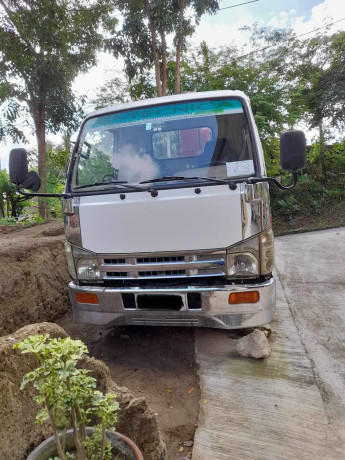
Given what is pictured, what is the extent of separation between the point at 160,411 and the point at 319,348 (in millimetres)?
1635

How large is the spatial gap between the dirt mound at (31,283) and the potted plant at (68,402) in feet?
8.41

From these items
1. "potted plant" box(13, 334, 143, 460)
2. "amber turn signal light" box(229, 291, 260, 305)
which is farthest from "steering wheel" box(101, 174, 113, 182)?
"potted plant" box(13, 334, 143, 460)

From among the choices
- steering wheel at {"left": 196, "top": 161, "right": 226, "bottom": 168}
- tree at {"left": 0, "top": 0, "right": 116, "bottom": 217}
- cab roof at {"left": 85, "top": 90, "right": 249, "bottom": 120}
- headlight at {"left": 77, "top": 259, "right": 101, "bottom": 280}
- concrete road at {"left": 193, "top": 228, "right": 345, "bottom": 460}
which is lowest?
concrete road at {"left": 193, "top": 228, "right": 345, "bottom": 460}

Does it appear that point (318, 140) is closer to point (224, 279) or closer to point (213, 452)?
point (224, 279)

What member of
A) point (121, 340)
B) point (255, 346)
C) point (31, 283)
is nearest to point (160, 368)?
point (121, 340)

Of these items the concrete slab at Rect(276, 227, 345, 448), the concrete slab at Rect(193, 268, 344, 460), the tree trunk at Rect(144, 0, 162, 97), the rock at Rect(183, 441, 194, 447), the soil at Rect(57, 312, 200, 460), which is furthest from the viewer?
the tree trunk at Rect(144, 0, 162, 97)

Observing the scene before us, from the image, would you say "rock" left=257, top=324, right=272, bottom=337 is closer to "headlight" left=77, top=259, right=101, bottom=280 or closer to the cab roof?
"headlight" left=77, top=259, right=101, bottom=280

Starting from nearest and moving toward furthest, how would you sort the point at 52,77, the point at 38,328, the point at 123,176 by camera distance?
the point at 38,328 → the point at 123,176 → the point at 52,77

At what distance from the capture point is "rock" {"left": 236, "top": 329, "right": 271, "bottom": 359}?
302 cm

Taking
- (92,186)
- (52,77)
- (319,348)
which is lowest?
(319,348)

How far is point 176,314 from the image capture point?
2.84 m

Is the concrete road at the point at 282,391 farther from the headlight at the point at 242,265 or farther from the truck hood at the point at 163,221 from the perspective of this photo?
the truck hood at the point at 163,221

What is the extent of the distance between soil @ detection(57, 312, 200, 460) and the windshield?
61.0 inches

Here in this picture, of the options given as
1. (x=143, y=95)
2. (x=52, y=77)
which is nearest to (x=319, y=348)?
(x=52, y=77)
